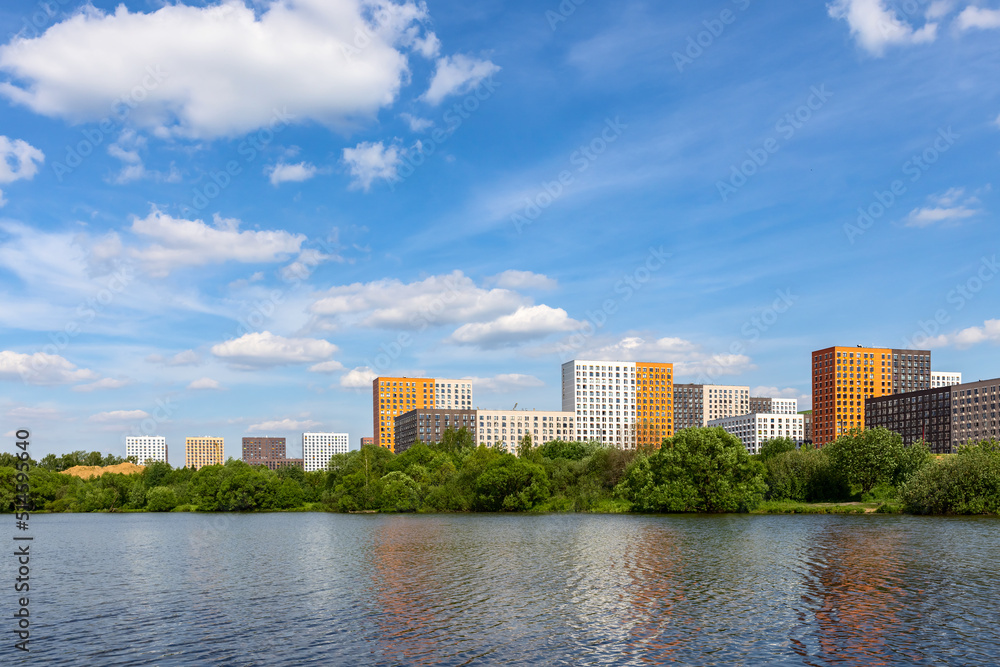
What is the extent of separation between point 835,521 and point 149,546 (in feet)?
269

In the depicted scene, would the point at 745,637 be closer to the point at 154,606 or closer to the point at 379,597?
the point at 379,597

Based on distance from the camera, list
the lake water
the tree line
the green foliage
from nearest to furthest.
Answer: the lake water, the tree line, the green foliage

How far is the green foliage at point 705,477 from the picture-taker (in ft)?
375

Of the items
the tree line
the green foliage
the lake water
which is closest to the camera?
the lake water

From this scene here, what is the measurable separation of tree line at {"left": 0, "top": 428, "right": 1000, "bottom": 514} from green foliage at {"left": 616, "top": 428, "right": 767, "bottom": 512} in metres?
0.16

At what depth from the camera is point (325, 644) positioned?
32.8 metres

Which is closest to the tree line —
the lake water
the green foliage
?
the green foliage

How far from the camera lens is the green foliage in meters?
114

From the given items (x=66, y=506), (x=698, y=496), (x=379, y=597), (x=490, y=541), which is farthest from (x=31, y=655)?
(x=66, y=506)

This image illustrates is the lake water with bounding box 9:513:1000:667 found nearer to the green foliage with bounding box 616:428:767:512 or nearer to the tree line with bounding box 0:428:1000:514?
the tree line with bounding box 0:428:1000:514

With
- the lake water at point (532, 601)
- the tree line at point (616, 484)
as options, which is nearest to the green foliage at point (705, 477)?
the tree line at point (616, 484)

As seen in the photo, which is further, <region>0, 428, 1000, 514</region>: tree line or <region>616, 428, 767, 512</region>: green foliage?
<region>616, 428, 767, 512</region>: green foliage

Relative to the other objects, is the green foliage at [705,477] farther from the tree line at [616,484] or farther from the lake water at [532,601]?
the lake water at [532,601]

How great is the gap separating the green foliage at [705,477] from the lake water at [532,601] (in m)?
35.3
